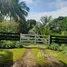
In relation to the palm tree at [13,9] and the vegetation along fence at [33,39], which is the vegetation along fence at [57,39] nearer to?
the vegetation along fence at [33,39]

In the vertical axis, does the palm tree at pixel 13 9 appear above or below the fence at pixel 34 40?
above

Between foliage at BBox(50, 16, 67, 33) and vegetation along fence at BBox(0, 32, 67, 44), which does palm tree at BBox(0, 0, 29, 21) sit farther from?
vegetation along fence at BBox(0, 32, 67, 44)

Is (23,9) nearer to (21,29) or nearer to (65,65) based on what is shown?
(21,29)

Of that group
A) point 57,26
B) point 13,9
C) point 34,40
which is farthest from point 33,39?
point 57,26

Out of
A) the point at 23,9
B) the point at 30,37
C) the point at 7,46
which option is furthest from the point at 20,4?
the point at 7,46

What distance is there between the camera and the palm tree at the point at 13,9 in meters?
27.5

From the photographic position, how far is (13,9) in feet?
104

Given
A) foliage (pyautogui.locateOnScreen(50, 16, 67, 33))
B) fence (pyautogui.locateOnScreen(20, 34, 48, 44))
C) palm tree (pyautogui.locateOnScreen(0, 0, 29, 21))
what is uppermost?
palm tree (pyautogui.locateOnScreen(0, 0, 29, 21))

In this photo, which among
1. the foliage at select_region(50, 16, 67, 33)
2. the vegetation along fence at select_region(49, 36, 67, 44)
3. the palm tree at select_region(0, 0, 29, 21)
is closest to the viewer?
the vegetation along fence at select_region(49, 36, 67, 44)

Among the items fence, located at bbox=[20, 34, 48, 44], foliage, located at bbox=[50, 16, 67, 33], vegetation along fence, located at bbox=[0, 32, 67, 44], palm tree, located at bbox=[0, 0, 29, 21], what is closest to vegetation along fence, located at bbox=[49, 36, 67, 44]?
vegetation along fence, located at bbox=[0, 32, 67, 44]

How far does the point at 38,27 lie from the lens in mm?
30688

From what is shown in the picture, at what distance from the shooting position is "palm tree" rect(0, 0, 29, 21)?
27500 millimetres

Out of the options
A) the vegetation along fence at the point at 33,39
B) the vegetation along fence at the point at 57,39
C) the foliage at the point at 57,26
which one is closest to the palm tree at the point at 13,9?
the foliage at the point at 57,26

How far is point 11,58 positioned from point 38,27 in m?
20.0
